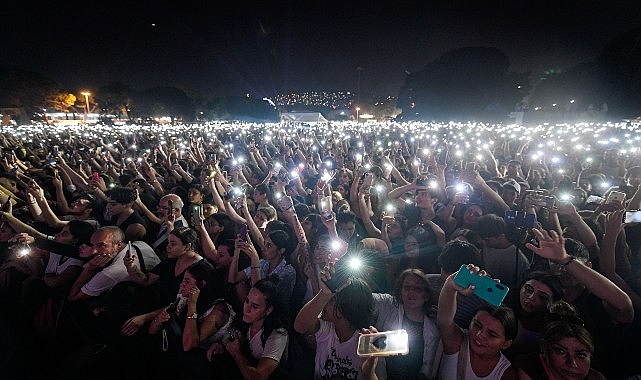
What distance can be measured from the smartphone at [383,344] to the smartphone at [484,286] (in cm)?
50

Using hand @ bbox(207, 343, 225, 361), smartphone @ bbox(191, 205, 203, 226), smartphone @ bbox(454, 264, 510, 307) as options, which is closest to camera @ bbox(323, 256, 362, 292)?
smartphone @ bbox(454, 264, 510, 307)

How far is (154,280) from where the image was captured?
13.3 feet

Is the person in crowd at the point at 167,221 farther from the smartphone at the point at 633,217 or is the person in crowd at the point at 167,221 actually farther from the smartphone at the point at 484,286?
the smartphone at the point at 633,217

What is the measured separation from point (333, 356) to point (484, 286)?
1.31 meters

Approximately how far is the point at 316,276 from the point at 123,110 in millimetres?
88849

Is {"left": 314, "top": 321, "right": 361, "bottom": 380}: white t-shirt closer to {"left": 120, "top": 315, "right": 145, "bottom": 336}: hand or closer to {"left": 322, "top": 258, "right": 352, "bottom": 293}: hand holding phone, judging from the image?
{"left": 322, "top": 258, "right": 352, "bottom": 293}: hand holding phone

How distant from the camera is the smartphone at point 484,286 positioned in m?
2.04

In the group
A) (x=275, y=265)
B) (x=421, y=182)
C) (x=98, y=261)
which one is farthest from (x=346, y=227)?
(x=98, y=261)

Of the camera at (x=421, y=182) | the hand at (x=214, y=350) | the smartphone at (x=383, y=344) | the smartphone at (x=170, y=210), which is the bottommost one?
the hand at (x=214, y=350)

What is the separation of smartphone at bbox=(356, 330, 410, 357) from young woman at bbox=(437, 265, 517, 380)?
676 mm

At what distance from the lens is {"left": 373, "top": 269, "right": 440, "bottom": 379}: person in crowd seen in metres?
2.87

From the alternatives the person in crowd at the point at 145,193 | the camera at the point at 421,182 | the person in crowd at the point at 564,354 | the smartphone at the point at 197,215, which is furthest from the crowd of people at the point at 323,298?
the person in crowd at the point at 145,193

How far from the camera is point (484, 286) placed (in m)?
2.16

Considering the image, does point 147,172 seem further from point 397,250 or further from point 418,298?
point 418,298
